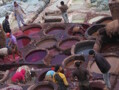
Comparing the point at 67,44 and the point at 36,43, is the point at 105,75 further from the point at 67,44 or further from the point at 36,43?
the point at 36,43

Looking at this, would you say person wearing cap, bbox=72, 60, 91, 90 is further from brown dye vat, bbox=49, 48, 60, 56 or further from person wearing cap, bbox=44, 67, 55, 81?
brown dye vat, bbox=49, 48, 60, 56

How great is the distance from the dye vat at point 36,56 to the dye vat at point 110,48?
126 inches

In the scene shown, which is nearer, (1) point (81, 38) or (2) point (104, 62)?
(2) point (104, 62)

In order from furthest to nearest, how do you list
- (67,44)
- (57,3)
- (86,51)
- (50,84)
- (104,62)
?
(57,3) < (67,44) < (86,51) < (50,84) < (104,62)

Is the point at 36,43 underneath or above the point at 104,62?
underneath

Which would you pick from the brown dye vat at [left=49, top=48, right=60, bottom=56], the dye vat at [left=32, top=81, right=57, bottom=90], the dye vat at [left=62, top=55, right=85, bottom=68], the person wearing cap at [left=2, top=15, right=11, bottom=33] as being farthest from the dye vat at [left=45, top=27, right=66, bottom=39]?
the dye vat at [left=32, top=81, right=57, bottom=90]

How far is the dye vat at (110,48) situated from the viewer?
533 inches

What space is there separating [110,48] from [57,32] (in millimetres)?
4452

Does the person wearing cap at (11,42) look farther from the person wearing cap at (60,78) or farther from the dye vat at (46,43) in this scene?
A: the person wearing cap at (60,78)

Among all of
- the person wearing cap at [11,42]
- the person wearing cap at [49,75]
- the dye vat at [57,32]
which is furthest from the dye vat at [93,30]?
the person wearing cap at [49,75]

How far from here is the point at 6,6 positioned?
78.3 feet

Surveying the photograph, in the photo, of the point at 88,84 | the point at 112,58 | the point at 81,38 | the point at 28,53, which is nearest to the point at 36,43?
the point at 28,53

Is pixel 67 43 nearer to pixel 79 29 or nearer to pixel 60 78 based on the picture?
pixel 79 29

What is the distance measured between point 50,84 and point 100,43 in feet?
11.1
